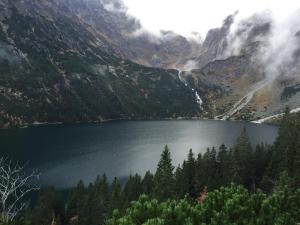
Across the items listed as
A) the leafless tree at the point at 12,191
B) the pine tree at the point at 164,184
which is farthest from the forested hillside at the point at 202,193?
the leafless tree at the point at 12,191

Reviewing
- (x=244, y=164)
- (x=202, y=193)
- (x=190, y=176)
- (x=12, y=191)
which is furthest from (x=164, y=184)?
(x=12, y=191)

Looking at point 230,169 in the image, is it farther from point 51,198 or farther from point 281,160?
point 51,198

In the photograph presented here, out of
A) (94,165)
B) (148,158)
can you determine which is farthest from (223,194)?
(148,158)

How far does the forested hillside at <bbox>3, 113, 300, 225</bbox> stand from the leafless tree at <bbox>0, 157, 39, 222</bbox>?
11.3ft

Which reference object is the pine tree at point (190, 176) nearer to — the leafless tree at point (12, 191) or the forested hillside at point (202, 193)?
the forested hillside at point (202, 193)

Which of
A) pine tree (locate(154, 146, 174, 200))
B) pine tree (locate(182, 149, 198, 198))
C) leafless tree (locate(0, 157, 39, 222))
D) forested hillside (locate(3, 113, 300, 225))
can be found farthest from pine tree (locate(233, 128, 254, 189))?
leafless tree (locate(0, 157, 39, 222))

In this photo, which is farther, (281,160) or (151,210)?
(281,160)

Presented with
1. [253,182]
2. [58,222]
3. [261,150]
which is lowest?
[58,222]

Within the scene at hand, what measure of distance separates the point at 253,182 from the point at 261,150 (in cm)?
1457

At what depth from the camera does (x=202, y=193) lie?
113 meters

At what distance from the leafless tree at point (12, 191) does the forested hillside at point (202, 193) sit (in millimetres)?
3431

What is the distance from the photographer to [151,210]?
25.3 metres

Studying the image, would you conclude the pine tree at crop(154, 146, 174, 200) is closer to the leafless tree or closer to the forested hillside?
the forested hillside

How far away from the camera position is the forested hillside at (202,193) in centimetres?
2541
